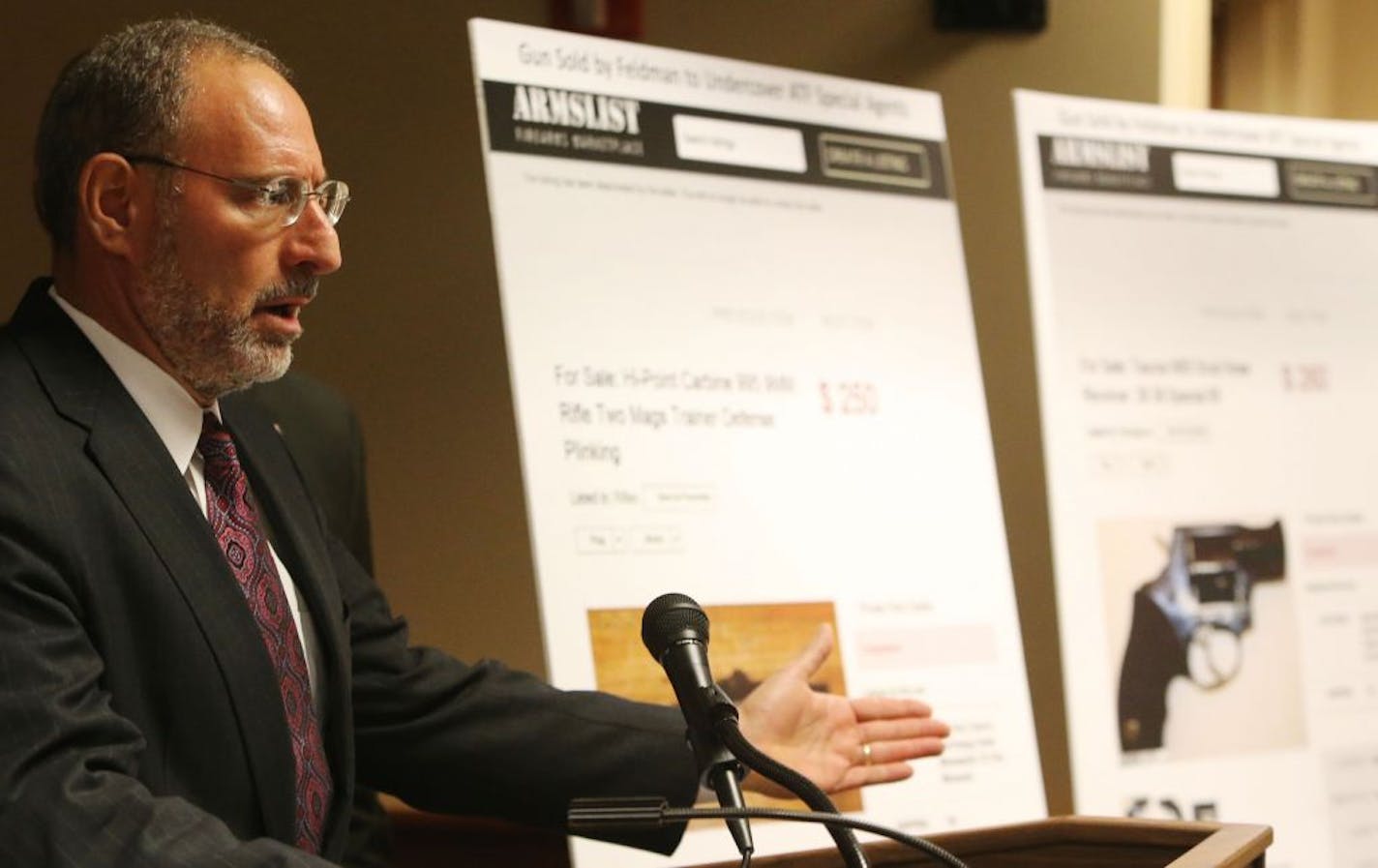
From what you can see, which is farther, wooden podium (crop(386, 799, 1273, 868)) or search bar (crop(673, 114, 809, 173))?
search bar (crop(673, 114, 809, 173))

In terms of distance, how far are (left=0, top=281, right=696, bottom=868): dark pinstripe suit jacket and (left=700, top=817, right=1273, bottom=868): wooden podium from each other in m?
0.28

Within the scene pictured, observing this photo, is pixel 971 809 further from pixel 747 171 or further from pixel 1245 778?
pixel 747 171

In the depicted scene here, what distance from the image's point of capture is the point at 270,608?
181 centimetres

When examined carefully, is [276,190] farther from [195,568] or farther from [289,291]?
[195,568]

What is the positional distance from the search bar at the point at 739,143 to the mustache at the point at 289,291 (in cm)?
103

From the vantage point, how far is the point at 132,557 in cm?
163

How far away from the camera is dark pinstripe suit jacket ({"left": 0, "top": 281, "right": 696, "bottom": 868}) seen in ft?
4.73

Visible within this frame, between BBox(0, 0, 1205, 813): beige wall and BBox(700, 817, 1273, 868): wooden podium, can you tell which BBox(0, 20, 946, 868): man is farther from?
BBox(0, 0, 1205, 813): beige wall

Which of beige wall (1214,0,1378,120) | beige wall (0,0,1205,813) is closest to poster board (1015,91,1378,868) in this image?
beige wall (1214,0,1378,120)

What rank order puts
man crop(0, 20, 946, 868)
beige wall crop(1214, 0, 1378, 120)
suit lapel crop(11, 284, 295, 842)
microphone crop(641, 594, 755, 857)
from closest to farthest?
microphone crop(641, 594, 755, 857)
man crop(0, 20, 946, 868)
suit lapel crop(11, 284, 295, 842)
beige wall crop(1214, 0, 1378, 120)

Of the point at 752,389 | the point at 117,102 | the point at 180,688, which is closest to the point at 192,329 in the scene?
the point at 117,102

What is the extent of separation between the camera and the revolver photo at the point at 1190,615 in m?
3.12

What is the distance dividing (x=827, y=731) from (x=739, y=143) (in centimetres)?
107

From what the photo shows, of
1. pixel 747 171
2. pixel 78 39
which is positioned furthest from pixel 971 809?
pixel 78 39
